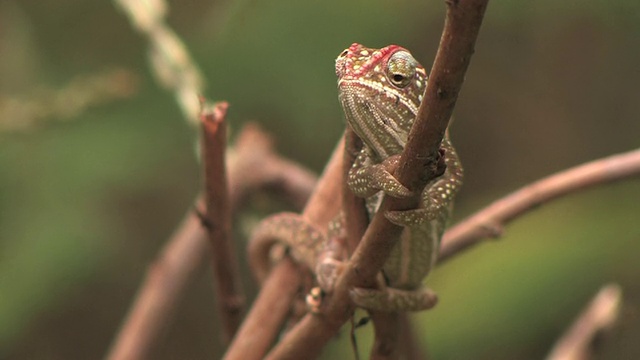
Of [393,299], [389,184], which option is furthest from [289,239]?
[389,184]

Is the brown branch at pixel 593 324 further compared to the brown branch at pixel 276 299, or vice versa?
the brown branch at pixel 593 324

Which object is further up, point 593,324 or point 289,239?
point 289,239

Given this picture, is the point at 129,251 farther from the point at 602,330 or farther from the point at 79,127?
the point at 602,330

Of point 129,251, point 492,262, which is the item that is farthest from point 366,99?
point 129,251

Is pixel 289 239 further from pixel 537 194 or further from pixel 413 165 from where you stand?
pixel 413 165

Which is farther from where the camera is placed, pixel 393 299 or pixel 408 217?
pixel 393 299

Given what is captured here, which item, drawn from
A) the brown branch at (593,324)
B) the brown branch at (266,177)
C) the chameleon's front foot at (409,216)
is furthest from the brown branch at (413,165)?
the brown branch at (593,324)

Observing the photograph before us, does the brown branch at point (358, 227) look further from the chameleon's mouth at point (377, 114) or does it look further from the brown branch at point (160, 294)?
the brown branch at point (160, 294)
